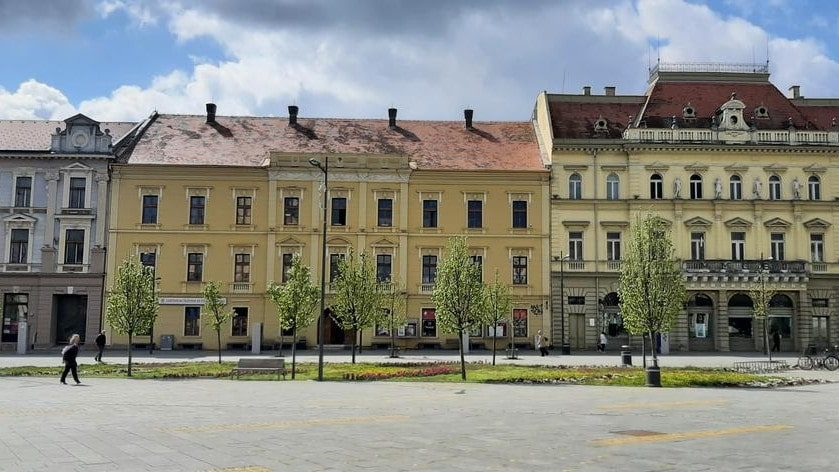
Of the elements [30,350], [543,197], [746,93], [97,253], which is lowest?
[30,350]

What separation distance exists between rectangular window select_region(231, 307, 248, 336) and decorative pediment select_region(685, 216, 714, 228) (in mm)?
28227

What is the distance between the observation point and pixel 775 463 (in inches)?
445

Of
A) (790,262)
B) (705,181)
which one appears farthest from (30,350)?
(790,262)

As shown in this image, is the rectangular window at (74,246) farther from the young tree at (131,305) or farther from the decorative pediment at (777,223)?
the decorative pediment at (777,223)

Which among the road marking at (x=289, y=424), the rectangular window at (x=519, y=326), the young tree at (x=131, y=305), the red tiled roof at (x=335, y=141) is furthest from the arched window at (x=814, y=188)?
the road marking at (x=289, y=424)

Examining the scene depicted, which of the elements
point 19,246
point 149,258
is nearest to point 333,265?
point 149,258

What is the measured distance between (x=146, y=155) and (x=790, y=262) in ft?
133

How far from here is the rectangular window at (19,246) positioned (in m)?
46.9

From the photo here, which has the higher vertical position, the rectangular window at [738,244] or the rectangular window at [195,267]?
the rectangular window at [738,244]

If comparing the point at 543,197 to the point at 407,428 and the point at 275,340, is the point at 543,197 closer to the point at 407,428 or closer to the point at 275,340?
the point at 275,340

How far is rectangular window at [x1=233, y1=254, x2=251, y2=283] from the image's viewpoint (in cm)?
4772


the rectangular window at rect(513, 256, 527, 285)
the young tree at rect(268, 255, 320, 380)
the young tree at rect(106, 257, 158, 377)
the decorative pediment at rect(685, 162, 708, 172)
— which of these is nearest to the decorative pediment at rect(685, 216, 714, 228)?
the decorative pediment at rect(685, 162, 708, 172)

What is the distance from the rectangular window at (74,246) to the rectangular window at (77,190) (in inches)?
67.3

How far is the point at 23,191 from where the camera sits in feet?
156
